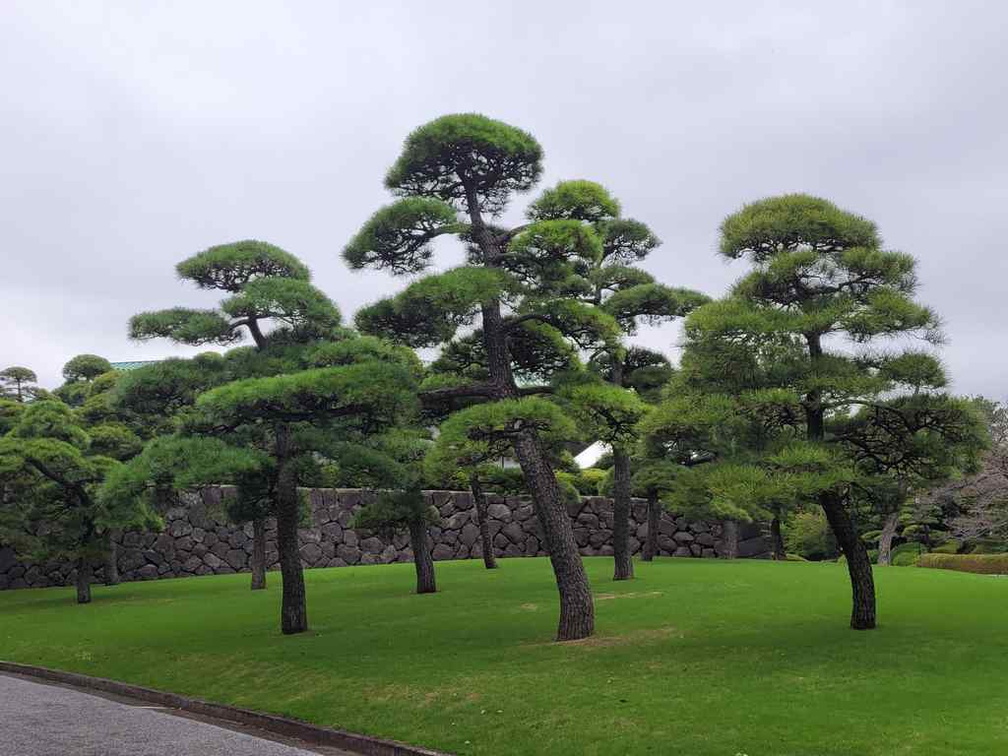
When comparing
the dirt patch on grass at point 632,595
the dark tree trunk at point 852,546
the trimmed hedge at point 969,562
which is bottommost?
the trimmed hedge at point 969,562

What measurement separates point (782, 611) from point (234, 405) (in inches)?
395

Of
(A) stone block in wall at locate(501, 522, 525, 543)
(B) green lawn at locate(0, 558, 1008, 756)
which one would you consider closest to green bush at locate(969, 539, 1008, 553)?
(B) green lawn at locate(0, 558, 1008, 756)

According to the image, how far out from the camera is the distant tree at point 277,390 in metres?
14.0

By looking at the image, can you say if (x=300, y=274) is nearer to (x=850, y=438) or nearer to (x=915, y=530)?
(x=850, y=438)

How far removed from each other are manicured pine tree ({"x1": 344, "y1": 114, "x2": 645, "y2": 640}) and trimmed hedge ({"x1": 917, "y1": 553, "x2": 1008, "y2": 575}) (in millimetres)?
18274

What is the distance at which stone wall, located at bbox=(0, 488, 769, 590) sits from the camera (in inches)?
1222

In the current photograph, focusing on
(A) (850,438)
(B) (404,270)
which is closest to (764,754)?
(A) (850,438)

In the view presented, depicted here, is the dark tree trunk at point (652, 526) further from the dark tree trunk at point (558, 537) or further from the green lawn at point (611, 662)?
the dark tree trunk at point (558, 537)

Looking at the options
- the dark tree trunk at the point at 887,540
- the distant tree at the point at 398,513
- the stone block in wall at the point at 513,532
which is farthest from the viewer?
the stone block in wall at the point at 513,532

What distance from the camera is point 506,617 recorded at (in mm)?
16375

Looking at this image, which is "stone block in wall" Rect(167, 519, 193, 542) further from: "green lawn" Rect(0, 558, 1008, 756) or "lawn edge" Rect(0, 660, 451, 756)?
"lawn edge" Rect(0, 660, 451, 756)

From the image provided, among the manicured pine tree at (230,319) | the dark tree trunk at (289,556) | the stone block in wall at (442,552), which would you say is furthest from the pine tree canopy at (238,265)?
the stone block in wall at (442,552)

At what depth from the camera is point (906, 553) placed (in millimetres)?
31266

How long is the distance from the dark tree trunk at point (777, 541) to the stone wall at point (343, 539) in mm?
1990
